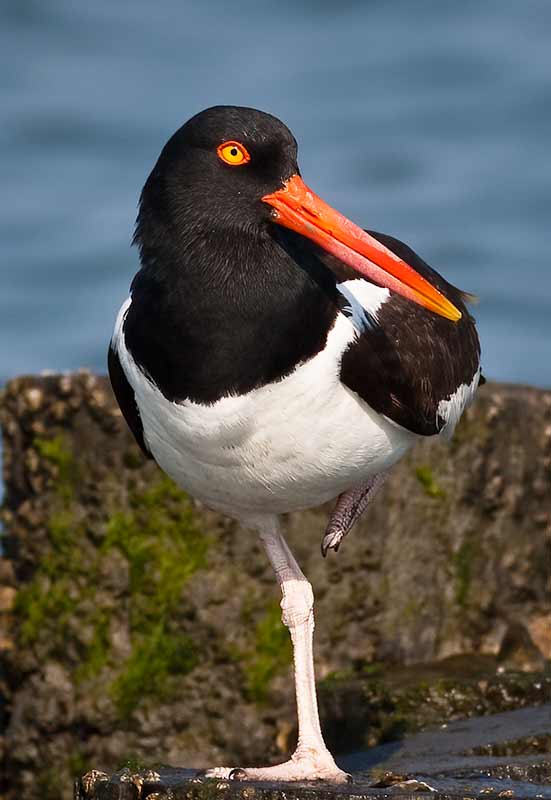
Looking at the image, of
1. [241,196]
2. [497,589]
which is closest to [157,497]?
[497,589]

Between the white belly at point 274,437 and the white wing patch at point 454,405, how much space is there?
1.42 ft

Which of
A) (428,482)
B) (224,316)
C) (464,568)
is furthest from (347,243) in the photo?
(464,568)

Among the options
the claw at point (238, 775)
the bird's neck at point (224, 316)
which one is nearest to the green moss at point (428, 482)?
the bird's neck at point (224, 316)

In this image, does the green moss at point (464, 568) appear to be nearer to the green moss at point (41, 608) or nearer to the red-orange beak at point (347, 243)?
the green moss at point (41, 608)

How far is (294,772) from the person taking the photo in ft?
19.5

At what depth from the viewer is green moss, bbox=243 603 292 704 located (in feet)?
28.7

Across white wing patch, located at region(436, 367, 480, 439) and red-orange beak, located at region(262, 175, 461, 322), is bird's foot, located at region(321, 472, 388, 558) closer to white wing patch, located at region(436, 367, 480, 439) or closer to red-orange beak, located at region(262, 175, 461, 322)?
white wing patch, located at region(436, 367, 480, 439)

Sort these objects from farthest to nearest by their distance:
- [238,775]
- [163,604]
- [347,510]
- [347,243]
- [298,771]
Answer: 1. [163,604]
2. [347,510]
3. [298,771]
4. [347,243]
5. [238,775]

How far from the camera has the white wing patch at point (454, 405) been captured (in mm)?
6652

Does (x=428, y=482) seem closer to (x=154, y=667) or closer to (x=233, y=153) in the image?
(x=154, y=667)

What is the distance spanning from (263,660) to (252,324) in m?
3.39

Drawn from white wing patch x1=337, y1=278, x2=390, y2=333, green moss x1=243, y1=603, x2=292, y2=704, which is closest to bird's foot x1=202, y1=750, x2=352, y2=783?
white wing patch x1=337, y1=278, x2=390, y2=333

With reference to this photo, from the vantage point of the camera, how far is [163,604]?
8.73 m

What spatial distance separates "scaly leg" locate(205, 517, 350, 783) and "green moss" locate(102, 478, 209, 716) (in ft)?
7.12
